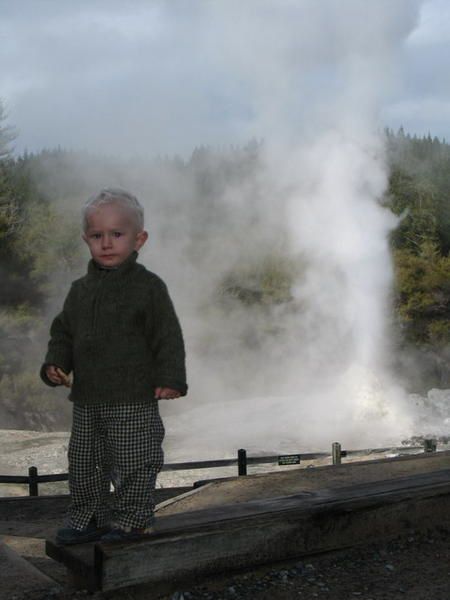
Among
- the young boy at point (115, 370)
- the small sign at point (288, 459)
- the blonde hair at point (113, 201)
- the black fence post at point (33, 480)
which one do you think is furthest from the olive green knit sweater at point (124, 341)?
the small sign at point (288, 459)

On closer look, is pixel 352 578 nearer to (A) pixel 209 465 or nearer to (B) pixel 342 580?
(B) pixel 342 580

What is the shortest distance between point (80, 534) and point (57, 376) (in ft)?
1.72

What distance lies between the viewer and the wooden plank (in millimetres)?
2156

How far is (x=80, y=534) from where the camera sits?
2.48 meters

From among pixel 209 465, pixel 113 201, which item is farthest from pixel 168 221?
pixel 113 201

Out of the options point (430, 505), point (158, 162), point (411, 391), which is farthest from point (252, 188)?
point (430, 505)

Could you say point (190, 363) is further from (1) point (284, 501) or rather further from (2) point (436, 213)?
(1) point (284, 501)

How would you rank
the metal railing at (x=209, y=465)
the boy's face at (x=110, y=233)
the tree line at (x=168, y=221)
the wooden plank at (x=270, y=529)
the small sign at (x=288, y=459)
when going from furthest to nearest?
the tree line at (x=168, y=221) → the small sign at (x=288, y=459) → the metal railing at (x=209, y=465) → the boy's face at (x=110, y=233) → the wooden plank at (x=270, y=529)

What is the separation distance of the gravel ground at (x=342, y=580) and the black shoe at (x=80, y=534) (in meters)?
0.22

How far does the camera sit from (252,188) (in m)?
28.7

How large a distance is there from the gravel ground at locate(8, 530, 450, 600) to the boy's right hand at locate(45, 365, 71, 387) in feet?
2.14

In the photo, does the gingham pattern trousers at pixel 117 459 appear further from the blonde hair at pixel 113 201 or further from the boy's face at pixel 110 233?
the blonde hair at pixel 113 201

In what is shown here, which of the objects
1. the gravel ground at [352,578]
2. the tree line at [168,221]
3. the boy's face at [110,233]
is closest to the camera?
the gravel ground at [352,578]

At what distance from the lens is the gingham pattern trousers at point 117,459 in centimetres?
239
